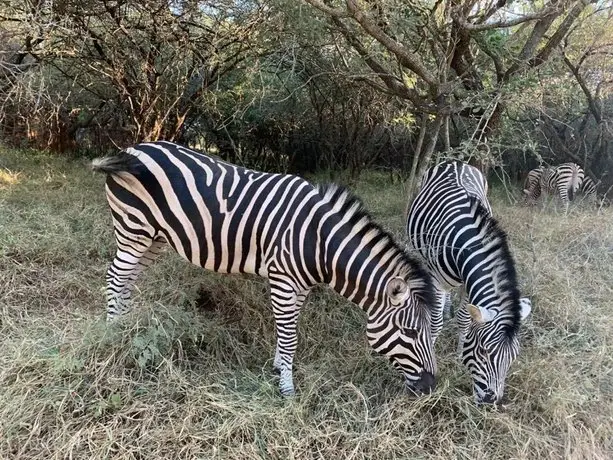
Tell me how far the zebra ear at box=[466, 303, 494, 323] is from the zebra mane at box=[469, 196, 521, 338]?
5.0 inches

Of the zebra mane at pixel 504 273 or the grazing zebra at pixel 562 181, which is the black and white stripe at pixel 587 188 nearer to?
the grazing zebra at pixel 562 181

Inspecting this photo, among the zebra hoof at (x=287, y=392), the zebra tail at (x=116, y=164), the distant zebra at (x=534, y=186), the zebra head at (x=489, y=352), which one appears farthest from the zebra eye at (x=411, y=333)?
the distant zebra at (x=534, y=186)

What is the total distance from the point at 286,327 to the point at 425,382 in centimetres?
104

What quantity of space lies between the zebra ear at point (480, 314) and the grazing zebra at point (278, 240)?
10.5 inches

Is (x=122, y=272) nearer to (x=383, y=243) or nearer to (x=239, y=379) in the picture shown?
(x=239, y=379)

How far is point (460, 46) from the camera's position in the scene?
574 cm

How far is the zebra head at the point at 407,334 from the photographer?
3.01 metres

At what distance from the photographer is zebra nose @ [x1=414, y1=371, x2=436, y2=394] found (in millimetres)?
3064

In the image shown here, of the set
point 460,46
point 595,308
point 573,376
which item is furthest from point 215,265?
point 460,46

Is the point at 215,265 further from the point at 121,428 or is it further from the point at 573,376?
the point at 573,376

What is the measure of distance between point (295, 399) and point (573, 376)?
2153 millimetres

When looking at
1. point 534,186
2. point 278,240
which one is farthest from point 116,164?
point 534,186

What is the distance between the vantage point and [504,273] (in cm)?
325

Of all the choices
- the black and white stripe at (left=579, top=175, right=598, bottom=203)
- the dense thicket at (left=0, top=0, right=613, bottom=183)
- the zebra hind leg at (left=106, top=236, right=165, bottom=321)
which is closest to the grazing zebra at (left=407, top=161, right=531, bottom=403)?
the dense thicket at (left=0, top=0, right=613, bottom=183)
